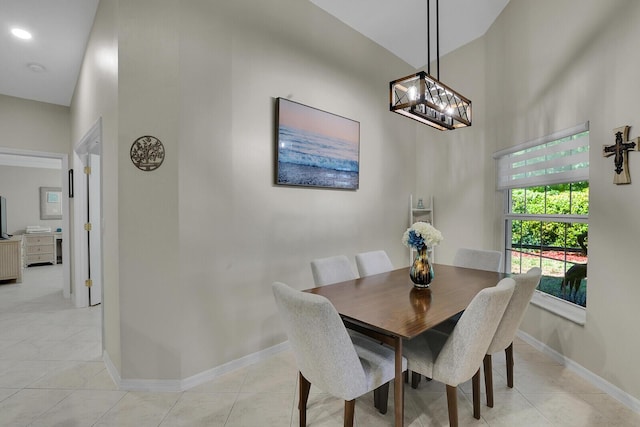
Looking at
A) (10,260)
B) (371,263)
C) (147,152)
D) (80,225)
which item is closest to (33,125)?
(80,225)

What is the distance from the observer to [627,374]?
6.27 ft

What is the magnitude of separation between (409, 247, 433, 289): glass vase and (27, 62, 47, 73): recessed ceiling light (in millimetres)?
4663

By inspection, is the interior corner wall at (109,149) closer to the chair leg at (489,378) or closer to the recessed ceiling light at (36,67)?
the recessed ceiling light at (36,67)

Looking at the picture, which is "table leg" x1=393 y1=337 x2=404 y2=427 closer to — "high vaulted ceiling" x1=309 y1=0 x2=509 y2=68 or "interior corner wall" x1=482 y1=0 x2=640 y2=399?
"interior corner wall" x1=482 y1=0 x2=640 y2=399

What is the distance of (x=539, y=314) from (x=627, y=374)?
30.9 inches

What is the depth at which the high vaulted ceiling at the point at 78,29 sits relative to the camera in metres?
2.72

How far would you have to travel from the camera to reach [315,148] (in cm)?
296

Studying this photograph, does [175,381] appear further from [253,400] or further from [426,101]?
[426,101]

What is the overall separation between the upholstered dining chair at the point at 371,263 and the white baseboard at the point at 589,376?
4.79 ft

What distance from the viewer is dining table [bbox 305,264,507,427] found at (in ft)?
4.74

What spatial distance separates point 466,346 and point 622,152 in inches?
65.3

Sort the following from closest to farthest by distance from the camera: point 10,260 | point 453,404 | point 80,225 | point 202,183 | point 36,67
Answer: point 453,404
point 202,183
point 36,67
point 80,225
point 10,260

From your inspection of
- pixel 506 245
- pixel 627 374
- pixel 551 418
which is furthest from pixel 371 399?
pixel 506 245

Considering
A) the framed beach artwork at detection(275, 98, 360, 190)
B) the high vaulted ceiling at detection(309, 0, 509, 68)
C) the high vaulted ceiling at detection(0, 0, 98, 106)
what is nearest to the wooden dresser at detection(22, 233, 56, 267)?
the high vaulted ceiling at detection(0, 0, 98, 106)
